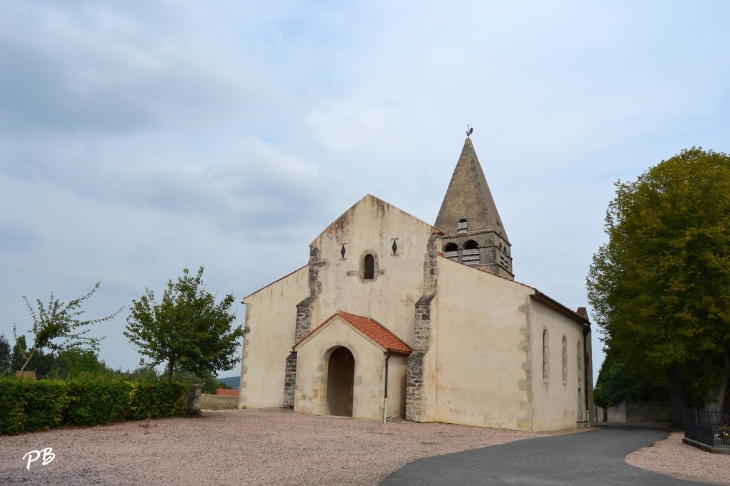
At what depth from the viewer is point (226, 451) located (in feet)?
40.0

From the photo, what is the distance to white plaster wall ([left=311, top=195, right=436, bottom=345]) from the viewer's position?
2475cm

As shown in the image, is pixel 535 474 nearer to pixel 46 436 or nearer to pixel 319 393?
pixel 46 436

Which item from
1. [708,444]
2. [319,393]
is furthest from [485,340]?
[708,444]

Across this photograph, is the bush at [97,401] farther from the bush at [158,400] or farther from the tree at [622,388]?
the tree at [622,388]

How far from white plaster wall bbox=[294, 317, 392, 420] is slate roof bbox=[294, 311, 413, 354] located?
229 millimetres

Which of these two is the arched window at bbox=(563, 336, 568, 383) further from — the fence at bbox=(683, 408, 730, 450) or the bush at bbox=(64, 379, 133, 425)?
the bush at bbox=(64, 379, 133, 425)

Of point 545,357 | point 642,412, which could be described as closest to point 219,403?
point 545,357

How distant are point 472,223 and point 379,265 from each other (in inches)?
414

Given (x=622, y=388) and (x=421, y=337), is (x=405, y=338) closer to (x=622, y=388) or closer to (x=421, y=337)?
(x=421, y=337)

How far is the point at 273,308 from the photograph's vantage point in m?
27.8

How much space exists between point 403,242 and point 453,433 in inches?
350

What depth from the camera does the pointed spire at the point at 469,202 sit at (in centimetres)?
3403

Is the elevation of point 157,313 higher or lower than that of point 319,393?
higher

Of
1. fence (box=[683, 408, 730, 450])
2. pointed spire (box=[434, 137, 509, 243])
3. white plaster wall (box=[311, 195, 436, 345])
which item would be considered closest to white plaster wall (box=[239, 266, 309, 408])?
white plaster wall (box=[311, 195, 436, 345])
